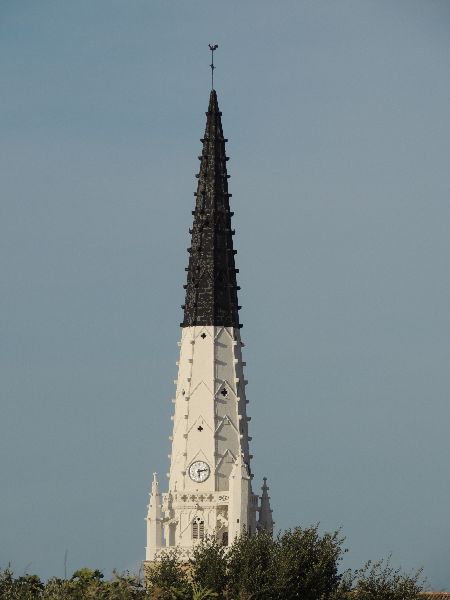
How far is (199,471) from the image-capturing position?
161875 mm

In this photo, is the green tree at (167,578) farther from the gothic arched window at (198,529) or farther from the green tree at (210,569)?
the gothic arched window at (198,529)

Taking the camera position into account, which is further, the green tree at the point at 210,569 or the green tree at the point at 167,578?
the green tree at the point at 210,569

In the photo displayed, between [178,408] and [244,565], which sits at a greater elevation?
[178,408]

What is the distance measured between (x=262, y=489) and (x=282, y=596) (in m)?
11.8

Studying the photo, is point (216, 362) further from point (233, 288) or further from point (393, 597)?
point (393, 597)

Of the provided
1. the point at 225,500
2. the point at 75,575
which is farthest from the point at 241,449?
the point at 75,575

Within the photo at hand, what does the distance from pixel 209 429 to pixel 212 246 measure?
8.73 metres

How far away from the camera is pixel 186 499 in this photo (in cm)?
16200

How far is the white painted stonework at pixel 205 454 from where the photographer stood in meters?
162

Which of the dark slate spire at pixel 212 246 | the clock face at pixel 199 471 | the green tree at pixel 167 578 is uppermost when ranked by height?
the dark slate spire at pixel 212 246

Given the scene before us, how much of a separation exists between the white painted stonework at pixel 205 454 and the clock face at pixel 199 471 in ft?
0.15

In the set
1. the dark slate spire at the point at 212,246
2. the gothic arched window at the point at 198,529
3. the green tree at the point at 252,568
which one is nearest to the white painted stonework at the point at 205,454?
the gothic arched window at the point at 198,529

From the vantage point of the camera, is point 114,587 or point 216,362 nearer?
point 114,587

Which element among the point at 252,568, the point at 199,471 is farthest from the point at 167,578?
the point at 199,471
